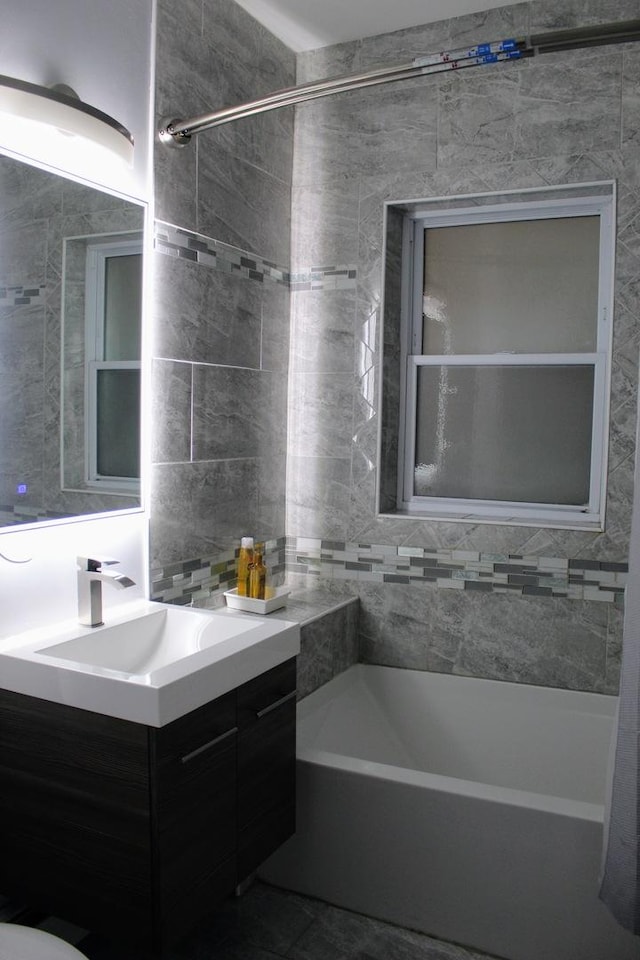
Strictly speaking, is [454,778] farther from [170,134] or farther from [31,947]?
[170,134]

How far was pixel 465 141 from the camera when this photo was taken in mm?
2799

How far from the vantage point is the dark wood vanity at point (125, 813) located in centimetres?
157

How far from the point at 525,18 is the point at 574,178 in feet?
1.92

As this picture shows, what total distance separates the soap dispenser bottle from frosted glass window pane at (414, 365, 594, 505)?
31.0 inches

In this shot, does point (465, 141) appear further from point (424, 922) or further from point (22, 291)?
point (424, 922)

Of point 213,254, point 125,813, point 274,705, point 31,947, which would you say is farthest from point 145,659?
point 213,254

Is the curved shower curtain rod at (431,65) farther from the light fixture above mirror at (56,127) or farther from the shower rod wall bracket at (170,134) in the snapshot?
the light fixture above mirror at (56,127)

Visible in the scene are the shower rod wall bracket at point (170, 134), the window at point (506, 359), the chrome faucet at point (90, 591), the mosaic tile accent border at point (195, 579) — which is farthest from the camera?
the window at point (506, 359)

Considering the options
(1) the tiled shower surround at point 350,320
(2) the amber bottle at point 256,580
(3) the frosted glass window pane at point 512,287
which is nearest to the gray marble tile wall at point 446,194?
(1) the tiled shower surround at point 350,320

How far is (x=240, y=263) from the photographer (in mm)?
2742

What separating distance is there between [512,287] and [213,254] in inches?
45.0

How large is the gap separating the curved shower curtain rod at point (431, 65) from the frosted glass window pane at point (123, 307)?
1.37 feet

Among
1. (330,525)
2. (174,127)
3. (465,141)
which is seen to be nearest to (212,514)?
(330,525)

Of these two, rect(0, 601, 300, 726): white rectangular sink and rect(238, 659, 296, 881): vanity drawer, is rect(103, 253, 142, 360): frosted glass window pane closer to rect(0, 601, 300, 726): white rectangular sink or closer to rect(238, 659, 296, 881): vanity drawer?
rect(0, 601, 300, 726): white rectangular sink
